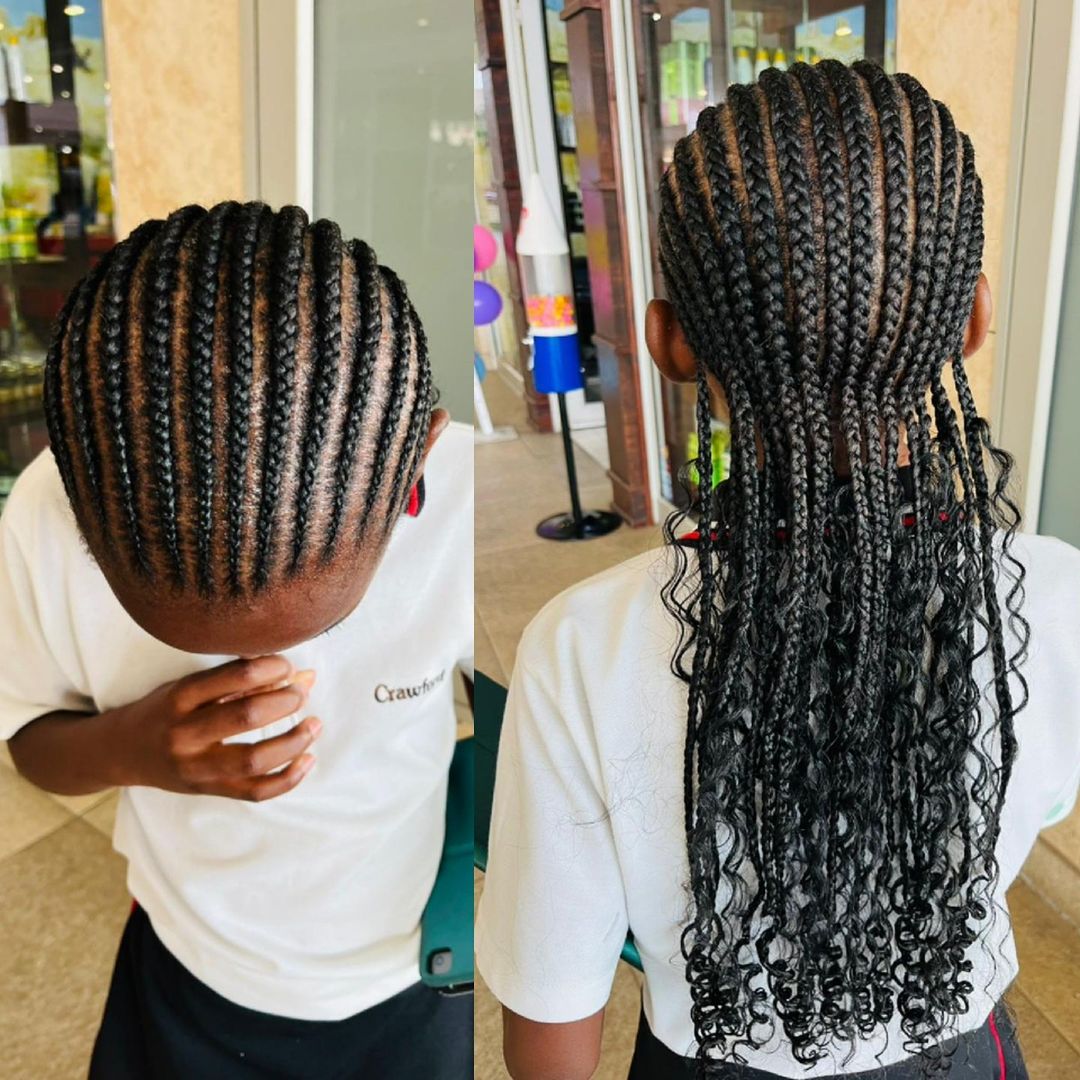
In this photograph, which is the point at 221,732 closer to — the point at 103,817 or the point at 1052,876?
the point at 103,817

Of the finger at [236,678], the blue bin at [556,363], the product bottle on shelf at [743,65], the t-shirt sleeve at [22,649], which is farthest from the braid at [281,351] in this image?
the product bottle on shelf at [743,65]

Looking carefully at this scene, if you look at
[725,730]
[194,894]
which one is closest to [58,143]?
[194,894]

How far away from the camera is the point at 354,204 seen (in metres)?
0.51

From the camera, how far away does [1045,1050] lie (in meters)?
0.63

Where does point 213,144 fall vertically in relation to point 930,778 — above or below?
above

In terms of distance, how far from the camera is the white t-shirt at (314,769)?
0.46m

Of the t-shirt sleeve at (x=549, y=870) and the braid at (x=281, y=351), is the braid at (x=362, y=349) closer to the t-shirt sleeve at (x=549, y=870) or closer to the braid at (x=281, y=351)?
the braid at (x=281, y=351)

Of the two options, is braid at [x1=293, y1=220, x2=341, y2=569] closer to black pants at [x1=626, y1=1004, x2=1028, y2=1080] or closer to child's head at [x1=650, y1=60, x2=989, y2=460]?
child's head at [x1=650, y1=60, x2=989, y2=460]

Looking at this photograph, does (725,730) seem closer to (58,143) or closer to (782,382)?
(782,382)

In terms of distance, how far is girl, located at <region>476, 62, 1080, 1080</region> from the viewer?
0.32m

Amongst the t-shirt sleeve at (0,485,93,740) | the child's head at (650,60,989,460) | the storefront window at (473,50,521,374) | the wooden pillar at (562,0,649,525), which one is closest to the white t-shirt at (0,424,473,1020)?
the t-shirt sleeve at (0,485,93,740)

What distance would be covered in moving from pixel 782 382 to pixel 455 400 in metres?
0.27

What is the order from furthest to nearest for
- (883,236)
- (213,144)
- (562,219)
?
(562,219), (213,144), (883,236)

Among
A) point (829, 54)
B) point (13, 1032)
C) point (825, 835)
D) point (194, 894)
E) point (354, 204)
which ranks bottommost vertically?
point (13, 1032)
